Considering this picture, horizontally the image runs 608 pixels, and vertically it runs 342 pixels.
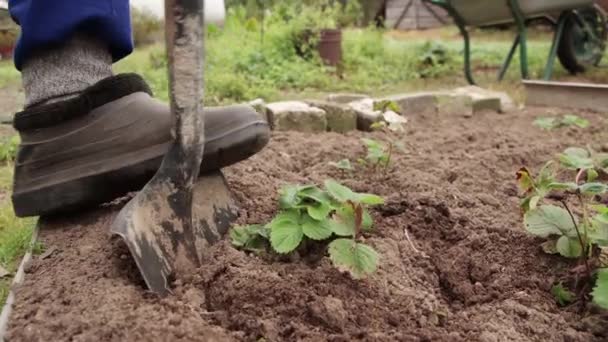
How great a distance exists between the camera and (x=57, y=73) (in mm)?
1331

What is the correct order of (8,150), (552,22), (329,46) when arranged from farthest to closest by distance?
(329,46), (552,22), (8,150)

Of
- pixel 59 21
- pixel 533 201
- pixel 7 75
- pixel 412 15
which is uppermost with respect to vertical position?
pixel 412 15

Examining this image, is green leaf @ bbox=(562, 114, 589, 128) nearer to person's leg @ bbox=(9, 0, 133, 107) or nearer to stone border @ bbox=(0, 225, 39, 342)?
person's leg @ bbox=(9, 0, 133, 107)

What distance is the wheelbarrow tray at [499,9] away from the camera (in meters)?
3.96

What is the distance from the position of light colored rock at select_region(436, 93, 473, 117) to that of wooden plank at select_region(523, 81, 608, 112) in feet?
1.72

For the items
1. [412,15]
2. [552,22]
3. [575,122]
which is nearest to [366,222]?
[575,122]

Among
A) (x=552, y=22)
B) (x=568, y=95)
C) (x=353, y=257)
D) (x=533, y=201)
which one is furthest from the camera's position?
(x=552, y=22)

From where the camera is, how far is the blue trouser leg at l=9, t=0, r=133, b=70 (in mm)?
1268

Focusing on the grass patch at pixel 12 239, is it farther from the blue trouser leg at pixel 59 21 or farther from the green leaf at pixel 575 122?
the green leaf at pixel 575 122

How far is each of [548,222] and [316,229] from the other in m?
0.48

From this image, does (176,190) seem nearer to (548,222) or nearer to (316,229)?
(316,229)

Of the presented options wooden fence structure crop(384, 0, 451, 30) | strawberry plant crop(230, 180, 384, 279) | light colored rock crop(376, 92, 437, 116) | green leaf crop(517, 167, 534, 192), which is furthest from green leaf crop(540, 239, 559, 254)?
wooden fence structure crop(384, 0, 451, 30)

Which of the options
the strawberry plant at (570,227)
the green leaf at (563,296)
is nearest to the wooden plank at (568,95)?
the strawberry plant at (570,227)

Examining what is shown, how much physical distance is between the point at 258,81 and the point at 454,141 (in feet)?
6.25
